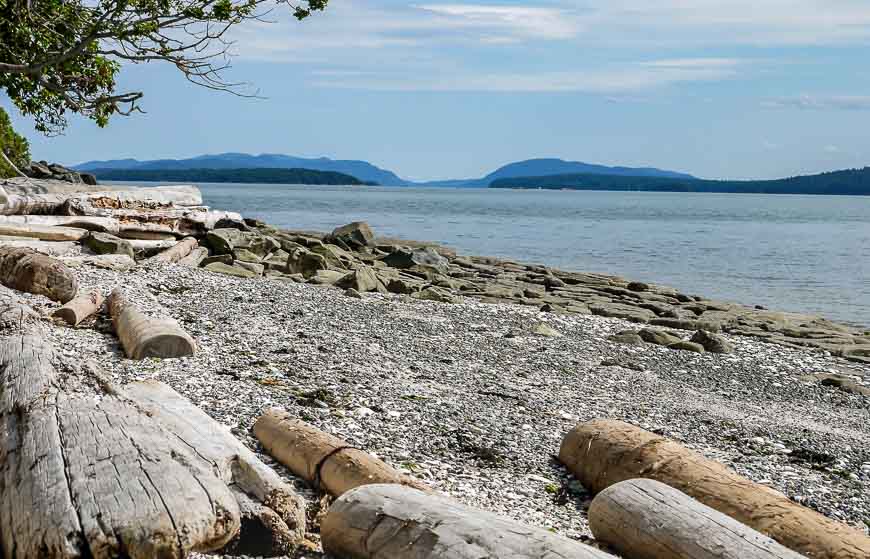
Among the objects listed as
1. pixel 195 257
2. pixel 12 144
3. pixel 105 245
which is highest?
pixel 12 144

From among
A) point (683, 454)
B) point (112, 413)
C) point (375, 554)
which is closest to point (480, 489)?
point (683, 454)

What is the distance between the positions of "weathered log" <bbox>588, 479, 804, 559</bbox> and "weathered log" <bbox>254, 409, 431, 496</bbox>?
1183 mm

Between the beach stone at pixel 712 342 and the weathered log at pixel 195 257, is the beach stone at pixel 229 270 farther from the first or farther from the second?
the beach stone at pixel 712 342

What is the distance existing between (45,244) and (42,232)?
1.77 meters

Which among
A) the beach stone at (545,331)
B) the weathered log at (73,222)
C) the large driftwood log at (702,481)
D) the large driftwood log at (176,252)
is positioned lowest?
the beach stone at (545,331)

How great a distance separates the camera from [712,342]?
14.9 meters

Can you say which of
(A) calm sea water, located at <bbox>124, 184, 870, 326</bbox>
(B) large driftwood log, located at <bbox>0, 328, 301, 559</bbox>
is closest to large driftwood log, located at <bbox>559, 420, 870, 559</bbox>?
(B) large driftwood log, located at <bbox>0, 328, 301, 559</bbox>

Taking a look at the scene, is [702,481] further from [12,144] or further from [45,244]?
[12,144]

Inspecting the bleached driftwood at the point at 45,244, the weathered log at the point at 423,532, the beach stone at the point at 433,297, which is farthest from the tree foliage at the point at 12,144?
the weathered log at the point at 423,532

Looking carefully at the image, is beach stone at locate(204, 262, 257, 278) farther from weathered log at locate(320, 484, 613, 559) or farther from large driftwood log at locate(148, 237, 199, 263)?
weathered log at locate(320, 484, 613, 559)

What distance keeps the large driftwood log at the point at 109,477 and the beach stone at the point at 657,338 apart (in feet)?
34.0

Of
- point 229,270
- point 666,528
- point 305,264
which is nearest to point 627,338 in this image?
point 305,264

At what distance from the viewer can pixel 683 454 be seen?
6.22m

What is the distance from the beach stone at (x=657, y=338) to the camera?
47.9 feet
